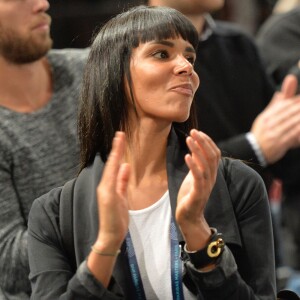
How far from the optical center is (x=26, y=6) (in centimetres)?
199

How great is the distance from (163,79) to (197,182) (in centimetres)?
19

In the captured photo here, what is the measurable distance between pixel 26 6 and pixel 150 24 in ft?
1.73

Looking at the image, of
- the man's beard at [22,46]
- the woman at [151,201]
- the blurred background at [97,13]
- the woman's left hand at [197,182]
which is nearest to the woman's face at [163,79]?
the woman at [151,201]

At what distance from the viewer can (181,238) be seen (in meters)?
1.48

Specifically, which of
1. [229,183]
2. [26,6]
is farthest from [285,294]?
[26,6]

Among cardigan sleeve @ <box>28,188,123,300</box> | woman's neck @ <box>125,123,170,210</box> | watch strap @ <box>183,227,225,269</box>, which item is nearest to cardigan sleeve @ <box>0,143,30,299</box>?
cardigan sleeve @ <box>28,188,123,300</box>

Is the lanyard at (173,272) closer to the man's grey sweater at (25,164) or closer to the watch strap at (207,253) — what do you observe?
the watch strap at (207,253)

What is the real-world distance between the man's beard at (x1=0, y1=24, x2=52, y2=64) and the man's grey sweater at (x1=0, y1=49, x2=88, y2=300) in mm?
91

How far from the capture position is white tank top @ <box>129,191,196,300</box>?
1492 mm

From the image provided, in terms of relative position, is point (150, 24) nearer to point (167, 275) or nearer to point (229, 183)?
point (229, 183)

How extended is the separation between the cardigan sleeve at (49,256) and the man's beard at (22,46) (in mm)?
471

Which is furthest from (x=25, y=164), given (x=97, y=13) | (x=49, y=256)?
(x=97, y=13)

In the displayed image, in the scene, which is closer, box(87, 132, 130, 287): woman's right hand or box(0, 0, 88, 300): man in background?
box(87, 132, 130, 287): woman's right hand

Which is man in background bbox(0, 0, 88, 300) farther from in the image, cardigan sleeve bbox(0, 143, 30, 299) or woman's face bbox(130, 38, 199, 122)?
woman's face bbox(130, 38, 199, 122)
